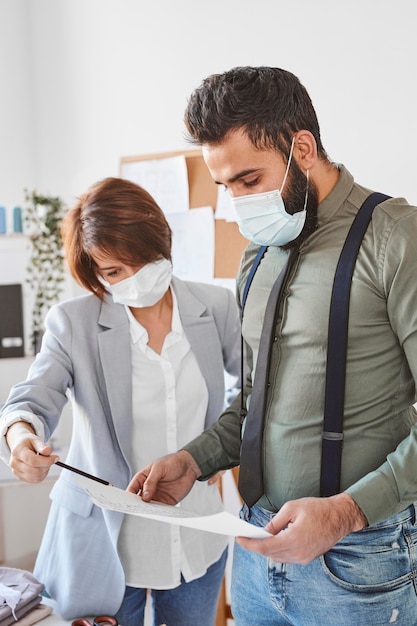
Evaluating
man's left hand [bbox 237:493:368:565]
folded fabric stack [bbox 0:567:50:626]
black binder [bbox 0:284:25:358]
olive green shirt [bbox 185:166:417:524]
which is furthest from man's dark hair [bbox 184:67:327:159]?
black binder [bbox 0:284:25:358]

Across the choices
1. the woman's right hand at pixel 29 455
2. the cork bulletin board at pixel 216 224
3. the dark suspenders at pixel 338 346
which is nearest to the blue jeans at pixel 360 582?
the dark suspenders at pixel 338 346

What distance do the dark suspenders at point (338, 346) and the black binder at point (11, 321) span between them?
6.77 feet

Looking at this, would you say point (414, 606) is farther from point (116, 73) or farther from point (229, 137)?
point (116, 73)

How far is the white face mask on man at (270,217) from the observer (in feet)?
3.84

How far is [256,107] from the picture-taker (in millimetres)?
1116

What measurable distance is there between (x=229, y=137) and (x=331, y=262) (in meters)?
0.25

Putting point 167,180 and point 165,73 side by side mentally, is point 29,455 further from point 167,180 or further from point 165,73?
point 165,73

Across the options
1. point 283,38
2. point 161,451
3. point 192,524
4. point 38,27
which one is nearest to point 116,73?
point 38,27

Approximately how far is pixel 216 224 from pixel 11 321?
3.03 ft

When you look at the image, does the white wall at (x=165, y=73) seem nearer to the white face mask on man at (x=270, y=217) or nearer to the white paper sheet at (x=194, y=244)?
the white paper sheet at (x=194, y=244)

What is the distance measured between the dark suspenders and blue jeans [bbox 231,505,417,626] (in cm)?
10

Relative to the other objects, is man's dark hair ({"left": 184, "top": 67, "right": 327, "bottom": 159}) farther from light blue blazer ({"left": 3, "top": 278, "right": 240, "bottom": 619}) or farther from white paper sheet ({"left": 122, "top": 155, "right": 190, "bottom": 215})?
white paper sheet ({"left": 122, "top": 155, "right": 190, "bottom": 215})

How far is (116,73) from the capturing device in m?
3.43

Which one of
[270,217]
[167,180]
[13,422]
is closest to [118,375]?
[13,422]
